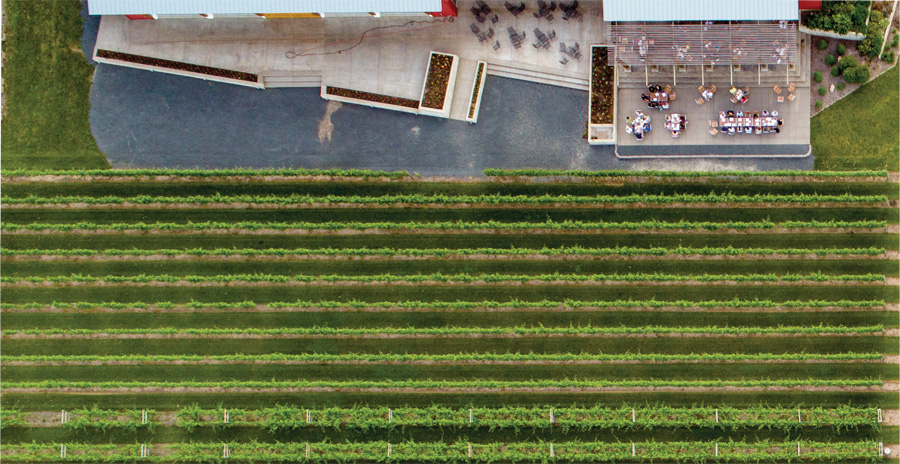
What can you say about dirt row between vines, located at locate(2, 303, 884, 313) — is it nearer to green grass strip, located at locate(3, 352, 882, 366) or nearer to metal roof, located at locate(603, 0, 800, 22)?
green grass strip, located at locate(3, 352, 882, 366)

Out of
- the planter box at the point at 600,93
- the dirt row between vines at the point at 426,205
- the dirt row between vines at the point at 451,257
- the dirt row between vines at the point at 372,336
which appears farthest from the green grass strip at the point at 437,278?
the planter box at the point at 600,93

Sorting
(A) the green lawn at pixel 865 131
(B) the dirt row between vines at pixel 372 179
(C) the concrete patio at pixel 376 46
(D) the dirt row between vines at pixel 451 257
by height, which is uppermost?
(C) the concrete patio at pixel 376 46

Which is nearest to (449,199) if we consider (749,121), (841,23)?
(749,121)

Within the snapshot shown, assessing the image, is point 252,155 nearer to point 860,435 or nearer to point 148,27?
point 148,27

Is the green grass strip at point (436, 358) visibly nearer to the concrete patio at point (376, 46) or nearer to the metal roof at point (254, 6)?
the concrete patio at point (376, 46)

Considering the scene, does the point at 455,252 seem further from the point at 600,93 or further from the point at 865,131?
the point at 865,131

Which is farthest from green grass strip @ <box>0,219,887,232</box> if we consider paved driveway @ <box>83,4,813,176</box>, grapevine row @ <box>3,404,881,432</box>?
grapevine row @ <box>3,404,881,432</box>
